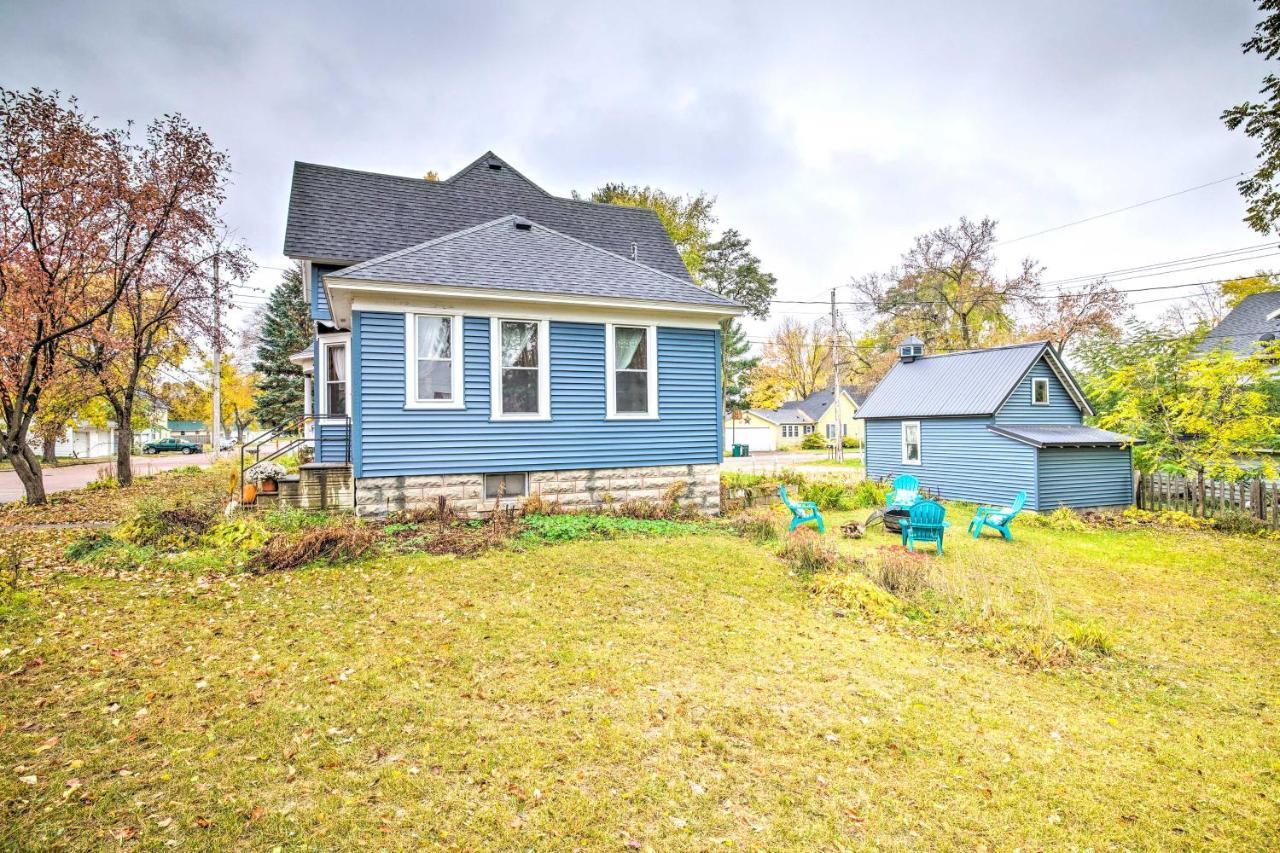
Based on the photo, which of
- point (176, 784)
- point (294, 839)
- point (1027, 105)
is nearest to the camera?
point (294, 839)

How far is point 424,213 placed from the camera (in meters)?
15.9

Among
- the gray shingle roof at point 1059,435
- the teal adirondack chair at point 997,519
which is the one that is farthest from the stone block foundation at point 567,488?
the gray shingle roof at point 1059,435

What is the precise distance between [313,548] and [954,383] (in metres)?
19.3

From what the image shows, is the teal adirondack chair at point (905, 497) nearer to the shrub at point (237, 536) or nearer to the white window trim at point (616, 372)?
the white window trim at point (616, 372)

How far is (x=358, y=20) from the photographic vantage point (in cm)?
1316

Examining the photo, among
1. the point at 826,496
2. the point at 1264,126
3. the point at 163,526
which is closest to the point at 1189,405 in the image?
the point at 1264,126

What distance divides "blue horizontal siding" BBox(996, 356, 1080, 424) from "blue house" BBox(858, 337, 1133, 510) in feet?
0.10

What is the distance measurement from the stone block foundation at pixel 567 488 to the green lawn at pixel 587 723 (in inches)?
110

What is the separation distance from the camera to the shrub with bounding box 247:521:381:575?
7177mm

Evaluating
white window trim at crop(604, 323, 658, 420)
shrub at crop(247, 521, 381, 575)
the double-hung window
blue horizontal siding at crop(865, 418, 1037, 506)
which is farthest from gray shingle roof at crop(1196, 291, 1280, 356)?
the double-hung window

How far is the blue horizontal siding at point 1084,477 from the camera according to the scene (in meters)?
15.8

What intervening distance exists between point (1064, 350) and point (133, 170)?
44.1 m

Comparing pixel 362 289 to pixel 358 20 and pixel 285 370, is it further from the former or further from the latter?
pixel 285 370

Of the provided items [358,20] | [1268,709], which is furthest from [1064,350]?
[358,20]
